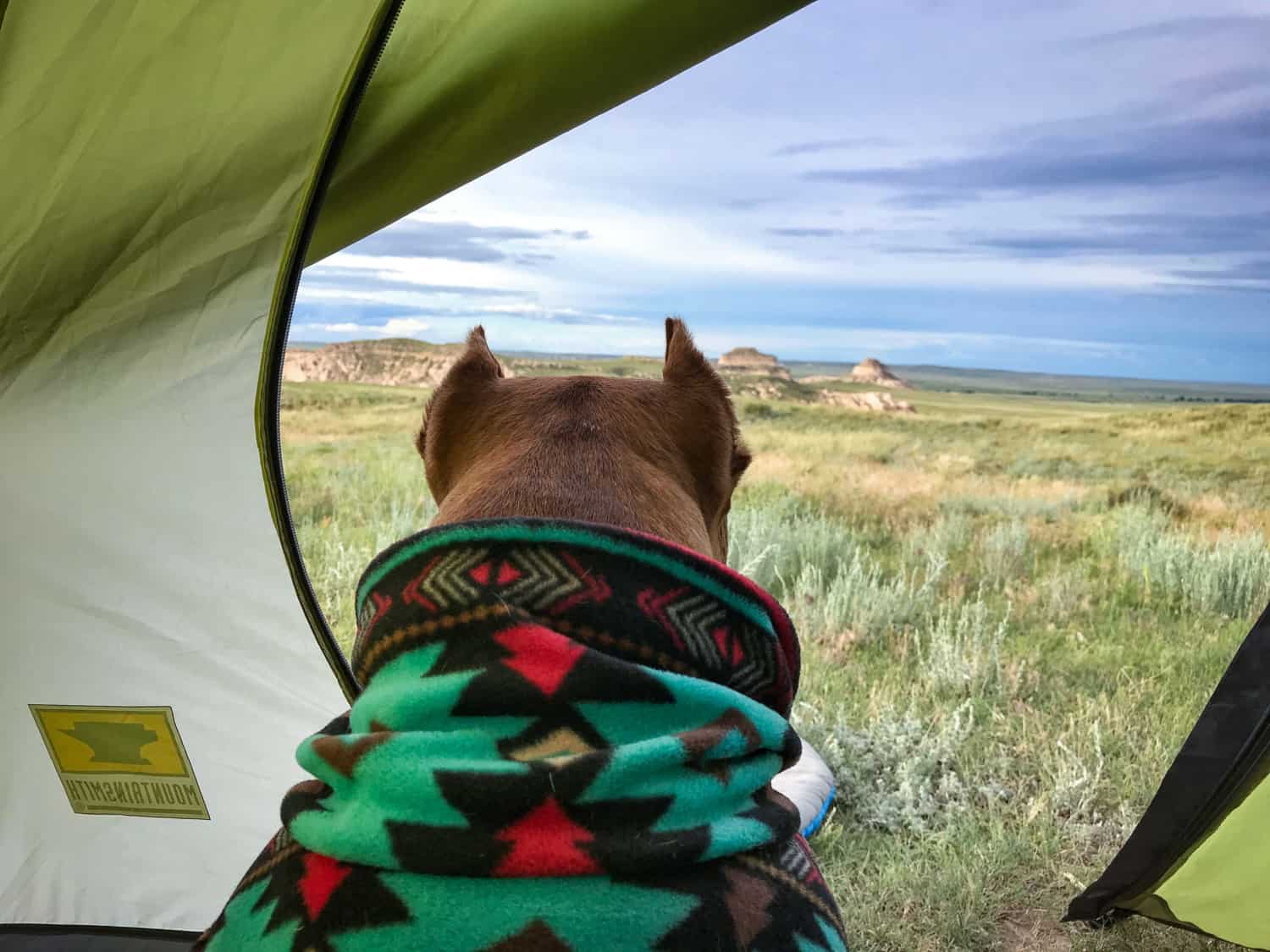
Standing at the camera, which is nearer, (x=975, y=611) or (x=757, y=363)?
(x=757, y=363)

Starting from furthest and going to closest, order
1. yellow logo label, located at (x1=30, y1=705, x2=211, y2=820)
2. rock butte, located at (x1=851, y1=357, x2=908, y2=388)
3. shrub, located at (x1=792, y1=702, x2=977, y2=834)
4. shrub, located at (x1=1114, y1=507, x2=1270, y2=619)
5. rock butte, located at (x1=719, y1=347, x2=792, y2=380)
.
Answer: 1. rock butte, located at (x1=851, y1=357, x2=908, y2=388)
2. shrub, located at (x1=1114, y1=507, x2=1270, y2=619)
3. shrub, located at (x1=792, y1=702, x2=977, y2=834)
4. rock butte, located at (x1=719, y1=347, x2=792, y2=380)
5. yellow logo label, located at (x1=30, y1=705, x2=211, y2=820)

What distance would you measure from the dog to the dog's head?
50 mm

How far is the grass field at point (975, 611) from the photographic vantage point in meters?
2.08

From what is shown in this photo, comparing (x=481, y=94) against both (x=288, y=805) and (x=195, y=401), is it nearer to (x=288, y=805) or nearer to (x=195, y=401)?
(x=195, y=401)

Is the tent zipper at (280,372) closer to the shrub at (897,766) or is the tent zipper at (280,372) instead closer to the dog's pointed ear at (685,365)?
the dog's pointed ear at (685,365)

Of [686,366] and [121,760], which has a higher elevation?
[686,366]

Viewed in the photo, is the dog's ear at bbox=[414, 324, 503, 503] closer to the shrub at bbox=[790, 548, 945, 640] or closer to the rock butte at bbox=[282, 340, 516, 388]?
the rock butte at bbox=[282, 340, 516, 388]

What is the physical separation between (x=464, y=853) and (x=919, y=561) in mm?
2977

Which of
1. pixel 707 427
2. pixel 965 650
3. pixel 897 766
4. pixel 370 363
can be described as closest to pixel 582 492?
pixel 707 427

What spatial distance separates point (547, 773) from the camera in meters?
0.81

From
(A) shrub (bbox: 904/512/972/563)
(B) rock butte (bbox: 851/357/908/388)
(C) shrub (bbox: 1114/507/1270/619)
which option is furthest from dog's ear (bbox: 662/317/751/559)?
(B) rock butte (bbox: 851/357/908/388)

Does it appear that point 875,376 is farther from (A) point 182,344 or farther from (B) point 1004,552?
(A) point 182,344

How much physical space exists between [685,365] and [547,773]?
2.36 feet

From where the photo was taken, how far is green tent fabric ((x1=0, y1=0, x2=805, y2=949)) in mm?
1262
